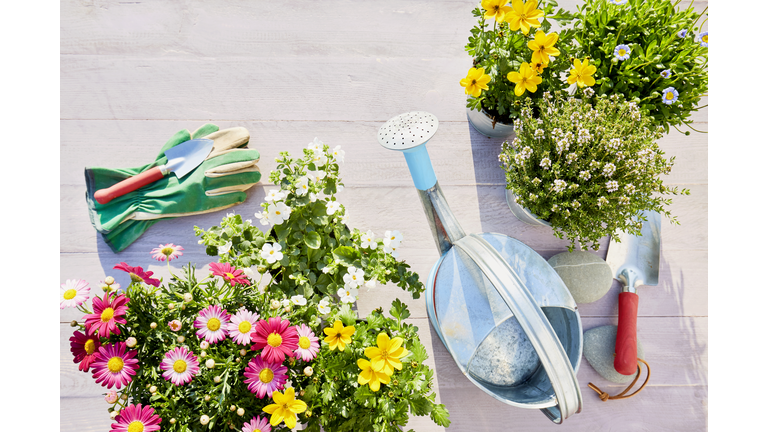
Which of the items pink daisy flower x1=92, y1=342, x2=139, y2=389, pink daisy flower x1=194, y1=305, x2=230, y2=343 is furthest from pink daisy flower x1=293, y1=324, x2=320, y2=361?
pink daisy flower x1=92, y1=342, x2=139, y2=389

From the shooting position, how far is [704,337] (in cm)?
94

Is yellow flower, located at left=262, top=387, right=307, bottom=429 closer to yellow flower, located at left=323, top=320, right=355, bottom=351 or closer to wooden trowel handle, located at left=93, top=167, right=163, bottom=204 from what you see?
yellow flower, located at left=323, top=320, right=355, bottom=351

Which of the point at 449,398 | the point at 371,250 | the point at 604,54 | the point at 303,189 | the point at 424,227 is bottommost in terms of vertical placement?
the point at 449,398

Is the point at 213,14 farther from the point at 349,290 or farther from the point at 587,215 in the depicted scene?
the point at 587,215

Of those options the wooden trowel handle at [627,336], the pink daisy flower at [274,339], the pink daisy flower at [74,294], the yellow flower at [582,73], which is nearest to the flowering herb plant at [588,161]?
the yellow flower at [582,73]

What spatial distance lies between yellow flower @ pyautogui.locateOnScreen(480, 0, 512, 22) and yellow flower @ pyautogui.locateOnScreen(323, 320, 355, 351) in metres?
0.55

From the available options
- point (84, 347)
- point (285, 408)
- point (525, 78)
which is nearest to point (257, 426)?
point (285, 408)

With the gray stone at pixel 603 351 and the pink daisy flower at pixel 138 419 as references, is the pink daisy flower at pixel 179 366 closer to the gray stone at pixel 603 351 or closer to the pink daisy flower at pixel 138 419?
the pink daisy flower at pixel 138 419

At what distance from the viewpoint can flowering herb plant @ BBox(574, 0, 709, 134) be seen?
27.0 inches

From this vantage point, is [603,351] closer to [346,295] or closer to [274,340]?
[346,295]

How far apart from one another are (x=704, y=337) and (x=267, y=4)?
1321mm

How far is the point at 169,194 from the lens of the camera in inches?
34.9

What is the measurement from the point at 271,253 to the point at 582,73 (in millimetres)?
616

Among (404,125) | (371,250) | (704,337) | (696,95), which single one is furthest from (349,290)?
(704,337)
